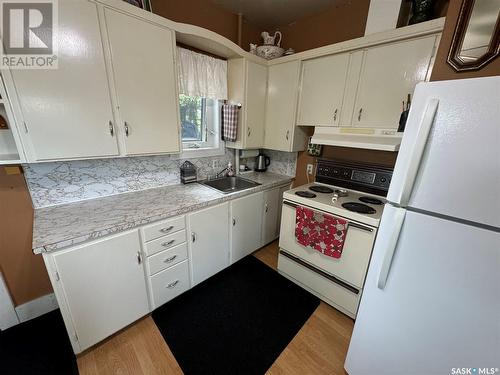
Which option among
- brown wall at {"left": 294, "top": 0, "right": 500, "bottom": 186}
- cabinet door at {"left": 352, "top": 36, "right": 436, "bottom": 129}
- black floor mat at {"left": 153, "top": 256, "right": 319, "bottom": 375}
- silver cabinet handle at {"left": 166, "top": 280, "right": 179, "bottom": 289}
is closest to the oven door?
black floor mat at {"left": 153, "top": 256, "right": 319, "bottom": 375}

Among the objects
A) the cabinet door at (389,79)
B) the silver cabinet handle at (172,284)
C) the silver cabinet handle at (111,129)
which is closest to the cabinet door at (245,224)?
the silver cabinet handle at (172,284)

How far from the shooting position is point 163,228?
1.51 m

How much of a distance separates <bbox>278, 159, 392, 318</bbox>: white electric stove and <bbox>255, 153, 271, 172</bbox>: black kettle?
0.78 meters

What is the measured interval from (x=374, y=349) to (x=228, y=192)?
4.92 ft

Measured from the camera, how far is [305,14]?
216 cm

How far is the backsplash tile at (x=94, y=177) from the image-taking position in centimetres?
146

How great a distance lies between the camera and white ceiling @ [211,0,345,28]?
6.44 ft

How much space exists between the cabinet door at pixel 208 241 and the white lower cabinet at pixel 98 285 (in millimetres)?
430

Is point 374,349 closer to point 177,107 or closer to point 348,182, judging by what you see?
point 348,182

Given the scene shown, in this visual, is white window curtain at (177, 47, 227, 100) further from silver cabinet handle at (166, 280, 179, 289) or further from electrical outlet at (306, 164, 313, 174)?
silver cabinet handle at (166, 280, 179, 289)

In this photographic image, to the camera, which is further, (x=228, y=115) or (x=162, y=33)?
(x=228, y=115)

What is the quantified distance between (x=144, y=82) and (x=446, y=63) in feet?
6.34

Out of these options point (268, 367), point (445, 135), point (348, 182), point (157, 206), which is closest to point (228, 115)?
point (157, 206)

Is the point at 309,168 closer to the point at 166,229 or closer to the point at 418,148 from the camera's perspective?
the point at 418,148
